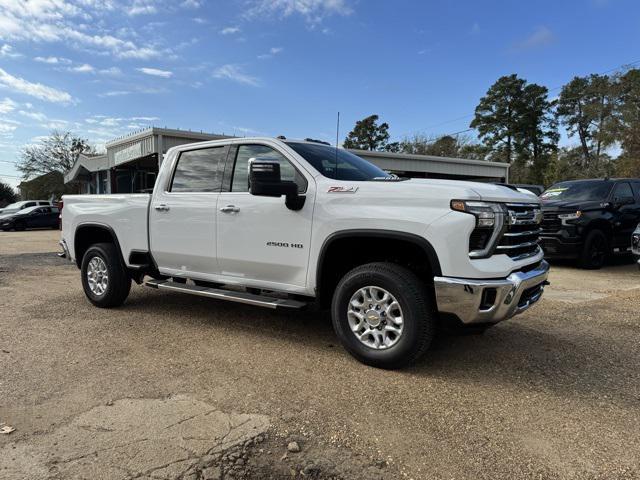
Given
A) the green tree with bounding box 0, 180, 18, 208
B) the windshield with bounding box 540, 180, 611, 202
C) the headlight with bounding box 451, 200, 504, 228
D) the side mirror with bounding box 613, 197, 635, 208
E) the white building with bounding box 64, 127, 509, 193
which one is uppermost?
the white building with bounding box 64, 127, 509, 193

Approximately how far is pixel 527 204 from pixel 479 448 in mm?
2085

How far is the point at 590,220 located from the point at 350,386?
308 inches

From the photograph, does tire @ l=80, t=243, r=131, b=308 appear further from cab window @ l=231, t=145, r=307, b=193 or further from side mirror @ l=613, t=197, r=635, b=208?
side mirror @ l=613, t=197, r=635, b=208

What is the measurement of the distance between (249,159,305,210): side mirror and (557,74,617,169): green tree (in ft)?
160

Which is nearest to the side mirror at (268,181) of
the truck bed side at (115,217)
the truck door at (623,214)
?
the truck bed side at (115,217)

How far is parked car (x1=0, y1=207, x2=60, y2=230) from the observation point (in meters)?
26.2

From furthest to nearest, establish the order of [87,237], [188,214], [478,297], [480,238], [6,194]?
[6,194]
[87,237]
[188,214]
[480,238]
[478,297]

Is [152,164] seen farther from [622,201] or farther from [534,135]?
[534,135]

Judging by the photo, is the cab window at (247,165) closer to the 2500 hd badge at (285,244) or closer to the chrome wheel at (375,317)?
the 2500 hd badge at (285,244)

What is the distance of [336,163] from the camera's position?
4.63 meters

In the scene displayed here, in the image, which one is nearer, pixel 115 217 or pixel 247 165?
pixel 247 165

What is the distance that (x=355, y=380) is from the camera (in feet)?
12.4

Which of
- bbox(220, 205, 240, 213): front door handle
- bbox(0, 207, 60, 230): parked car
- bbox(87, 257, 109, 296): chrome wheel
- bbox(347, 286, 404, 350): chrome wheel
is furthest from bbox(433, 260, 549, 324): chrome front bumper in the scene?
bbox(0, 207, 60, 230): parked car

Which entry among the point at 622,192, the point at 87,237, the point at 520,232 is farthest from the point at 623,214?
the point at 87,237
